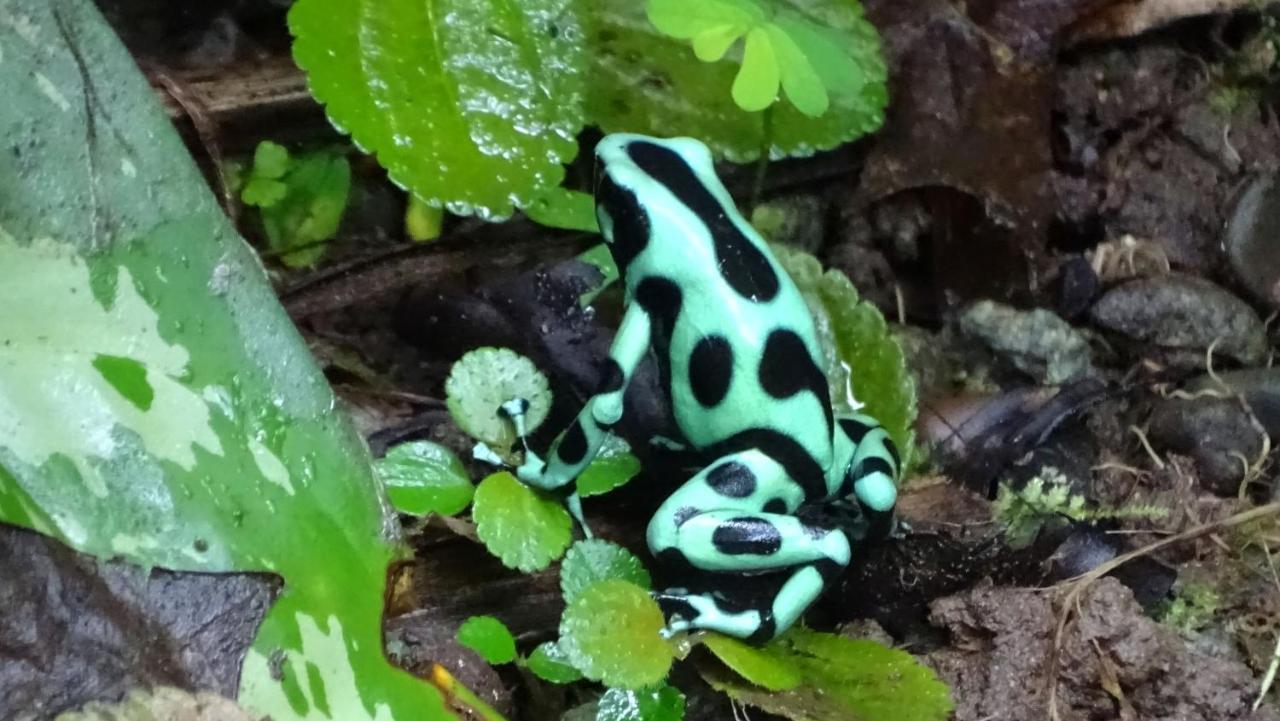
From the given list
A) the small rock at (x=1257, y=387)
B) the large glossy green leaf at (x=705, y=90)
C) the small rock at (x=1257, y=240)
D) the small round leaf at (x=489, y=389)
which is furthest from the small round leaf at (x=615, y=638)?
the small rock at (x=1257, y=240)

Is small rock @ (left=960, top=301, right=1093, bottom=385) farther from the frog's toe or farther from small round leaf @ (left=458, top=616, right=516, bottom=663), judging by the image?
small round leaf @ (left=458, top=616, right=516, bottom=663)

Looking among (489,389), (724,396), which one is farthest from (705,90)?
(489,389)

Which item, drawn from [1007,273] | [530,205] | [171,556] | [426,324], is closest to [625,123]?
[530,205]

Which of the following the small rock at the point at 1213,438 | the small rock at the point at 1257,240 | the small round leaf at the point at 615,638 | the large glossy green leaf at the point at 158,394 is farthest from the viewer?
the small rock at the point at 1257,240

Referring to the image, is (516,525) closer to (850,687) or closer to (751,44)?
(850,687)

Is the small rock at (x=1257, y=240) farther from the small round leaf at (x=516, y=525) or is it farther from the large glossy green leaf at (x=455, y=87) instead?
the small round leaf at (x=516, y=525)

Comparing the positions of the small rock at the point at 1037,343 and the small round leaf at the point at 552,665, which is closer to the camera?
the small round leaf at the point at 552,665
